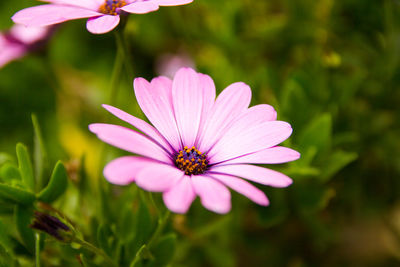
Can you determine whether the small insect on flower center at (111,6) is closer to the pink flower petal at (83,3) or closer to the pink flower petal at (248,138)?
the pink flower petal at (83,3)

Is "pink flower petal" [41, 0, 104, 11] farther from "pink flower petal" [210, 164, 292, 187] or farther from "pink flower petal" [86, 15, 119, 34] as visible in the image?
"pink flower petal" [210, 164, 292, 187]

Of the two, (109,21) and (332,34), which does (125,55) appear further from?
(332,34)

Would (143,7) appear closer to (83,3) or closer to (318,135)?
(83,3)

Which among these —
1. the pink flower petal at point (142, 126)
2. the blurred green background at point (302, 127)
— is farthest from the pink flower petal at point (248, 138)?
the blurred green background at point (302, 127)

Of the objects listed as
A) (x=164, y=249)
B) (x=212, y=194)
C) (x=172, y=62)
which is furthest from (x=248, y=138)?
(x=172, y=62)

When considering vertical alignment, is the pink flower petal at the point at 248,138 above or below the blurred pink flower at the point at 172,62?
below

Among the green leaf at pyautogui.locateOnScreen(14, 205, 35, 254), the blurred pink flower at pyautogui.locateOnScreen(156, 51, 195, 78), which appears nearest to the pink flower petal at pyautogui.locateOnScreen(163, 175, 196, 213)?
the green leaf at pyautogui.locateOnScreen(14, 205, 35, 254)
